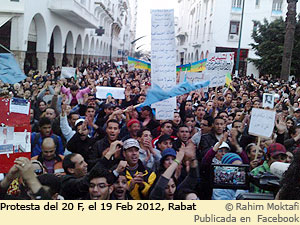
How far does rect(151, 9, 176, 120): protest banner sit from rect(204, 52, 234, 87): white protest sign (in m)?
3.38

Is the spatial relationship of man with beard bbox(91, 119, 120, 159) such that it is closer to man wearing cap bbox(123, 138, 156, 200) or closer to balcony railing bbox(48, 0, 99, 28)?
man wearing cap bbox(123, 138, 156, 200)

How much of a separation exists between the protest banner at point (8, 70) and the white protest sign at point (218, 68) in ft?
15.0

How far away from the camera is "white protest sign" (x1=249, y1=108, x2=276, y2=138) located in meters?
5.07

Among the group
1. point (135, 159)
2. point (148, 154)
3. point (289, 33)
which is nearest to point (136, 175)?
point (135, 159)

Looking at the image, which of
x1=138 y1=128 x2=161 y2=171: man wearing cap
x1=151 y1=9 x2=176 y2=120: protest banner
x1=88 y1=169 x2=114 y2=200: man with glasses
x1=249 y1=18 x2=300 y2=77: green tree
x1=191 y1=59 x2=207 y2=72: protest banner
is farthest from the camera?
x1=249 y1=18 x2=300 y2=77: green tree

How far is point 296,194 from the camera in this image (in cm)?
228

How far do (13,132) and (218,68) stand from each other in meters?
6.29

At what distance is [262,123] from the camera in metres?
5.14

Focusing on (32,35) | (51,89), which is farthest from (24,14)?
(51,89)

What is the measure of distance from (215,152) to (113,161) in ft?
4.15

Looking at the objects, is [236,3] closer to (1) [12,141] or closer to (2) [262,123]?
(2) [262,123]

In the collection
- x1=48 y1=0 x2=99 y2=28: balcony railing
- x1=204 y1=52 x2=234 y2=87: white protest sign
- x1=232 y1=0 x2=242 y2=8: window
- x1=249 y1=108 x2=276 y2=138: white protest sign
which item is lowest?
x1=249 y1=108 x2=276 y2=138: white protest sign

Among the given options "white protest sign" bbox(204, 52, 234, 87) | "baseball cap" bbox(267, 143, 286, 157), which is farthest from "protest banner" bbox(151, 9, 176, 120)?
"white protest sign" bbox(204, 52, 234, 87)

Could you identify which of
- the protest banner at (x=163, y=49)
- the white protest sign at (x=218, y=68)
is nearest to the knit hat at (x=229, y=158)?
the protest banner at (x=163, y=49)
